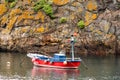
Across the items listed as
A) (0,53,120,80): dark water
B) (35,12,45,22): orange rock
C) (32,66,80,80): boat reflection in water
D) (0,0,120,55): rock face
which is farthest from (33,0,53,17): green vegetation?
(32,66,80,80): boat reflection in water

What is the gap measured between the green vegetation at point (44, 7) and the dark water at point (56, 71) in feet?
59.3

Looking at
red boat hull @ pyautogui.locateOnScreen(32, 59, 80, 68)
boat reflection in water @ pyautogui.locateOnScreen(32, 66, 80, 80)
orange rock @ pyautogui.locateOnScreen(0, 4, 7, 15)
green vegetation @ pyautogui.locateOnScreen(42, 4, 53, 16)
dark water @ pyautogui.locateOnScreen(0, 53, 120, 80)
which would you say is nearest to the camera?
boat reflection in water @ pyautogui.locateOnScreen(32, 66, 80, 80)

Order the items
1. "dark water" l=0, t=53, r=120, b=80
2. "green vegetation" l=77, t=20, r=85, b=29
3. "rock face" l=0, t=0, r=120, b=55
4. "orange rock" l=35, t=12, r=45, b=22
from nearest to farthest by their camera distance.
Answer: "dark water" l=0, t=53, r=120, b=80 → "rock face" l=0, t=0, r=120, b=55 → "green vegetation" l=77, t=20, r=85, b=29 → "orange rock" l=35, t=12, r=45, b=22

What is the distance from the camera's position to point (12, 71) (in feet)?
235

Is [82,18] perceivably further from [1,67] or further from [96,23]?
[1,67]

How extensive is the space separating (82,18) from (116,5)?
844 centimetres

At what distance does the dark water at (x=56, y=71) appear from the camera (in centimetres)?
6769

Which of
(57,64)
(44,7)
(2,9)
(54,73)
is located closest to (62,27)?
(44,7)

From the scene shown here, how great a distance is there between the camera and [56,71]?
75062 millimetres

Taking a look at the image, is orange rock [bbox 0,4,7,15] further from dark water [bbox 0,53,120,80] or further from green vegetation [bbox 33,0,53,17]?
dark water [bbox 0,53,120,80]

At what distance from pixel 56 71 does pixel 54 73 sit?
9.28 ft

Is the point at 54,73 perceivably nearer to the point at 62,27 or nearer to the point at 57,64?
the point at 57,64

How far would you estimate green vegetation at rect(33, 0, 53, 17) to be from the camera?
343 feet

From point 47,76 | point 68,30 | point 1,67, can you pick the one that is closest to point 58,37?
point 68,30
